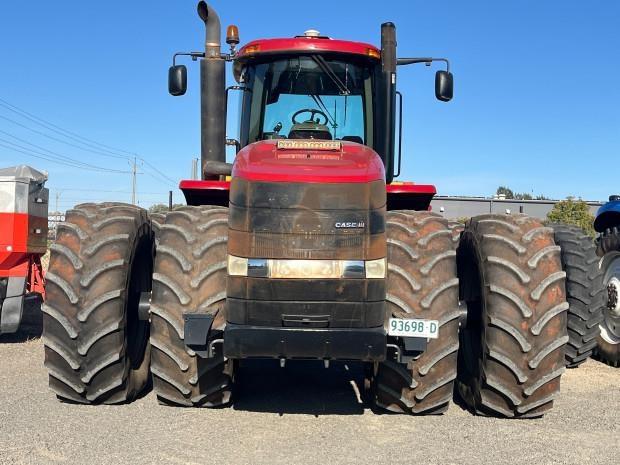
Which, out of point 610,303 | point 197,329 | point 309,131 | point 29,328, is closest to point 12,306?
point 29,328

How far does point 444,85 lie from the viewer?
18.6 ft

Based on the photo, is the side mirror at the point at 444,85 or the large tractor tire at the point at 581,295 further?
the large tractor tire at the point at 581,295

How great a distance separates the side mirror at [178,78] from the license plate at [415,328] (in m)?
3.31

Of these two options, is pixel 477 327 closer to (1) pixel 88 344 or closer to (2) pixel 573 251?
(2) pixel 573 251

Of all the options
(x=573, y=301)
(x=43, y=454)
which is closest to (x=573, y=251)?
(x=573, y=301)

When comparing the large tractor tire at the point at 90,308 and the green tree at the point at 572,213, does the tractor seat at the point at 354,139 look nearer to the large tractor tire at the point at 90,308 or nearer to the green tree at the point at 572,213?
the large tractor tire at the point at 90,308

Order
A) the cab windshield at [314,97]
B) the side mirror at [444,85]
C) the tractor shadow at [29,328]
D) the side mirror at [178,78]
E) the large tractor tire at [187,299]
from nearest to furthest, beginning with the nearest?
the large tractor tire at [187,299]
the cab windshield at [314,97]
the side mirror at [444,85]
the side mirror at [178,78]
the tractor shadow at [29,328]

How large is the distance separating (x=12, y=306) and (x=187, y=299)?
3493mm

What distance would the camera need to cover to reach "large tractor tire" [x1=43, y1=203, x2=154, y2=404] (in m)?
4.38

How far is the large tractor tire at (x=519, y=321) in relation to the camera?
4.27 metres

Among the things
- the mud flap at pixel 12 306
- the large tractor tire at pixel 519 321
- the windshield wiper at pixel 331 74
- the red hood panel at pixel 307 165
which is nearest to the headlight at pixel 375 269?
the red hood panel at pixel 307 165

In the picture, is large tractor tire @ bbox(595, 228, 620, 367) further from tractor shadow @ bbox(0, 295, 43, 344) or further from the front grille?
tractor shadow @ bbox(0, 295, 43, 344)

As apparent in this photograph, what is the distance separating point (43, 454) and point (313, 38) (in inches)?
148

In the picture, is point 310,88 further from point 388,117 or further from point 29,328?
point 29,328
